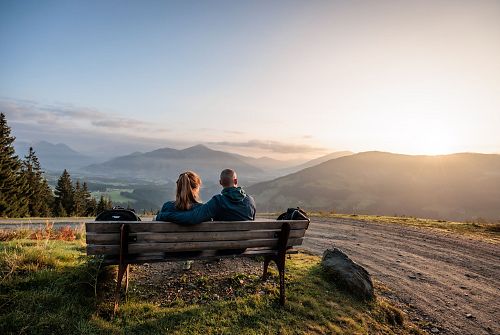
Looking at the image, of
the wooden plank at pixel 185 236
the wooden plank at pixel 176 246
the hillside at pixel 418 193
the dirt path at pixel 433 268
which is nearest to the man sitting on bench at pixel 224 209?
the wooden plank at pixel 185 236

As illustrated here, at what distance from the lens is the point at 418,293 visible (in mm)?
7531

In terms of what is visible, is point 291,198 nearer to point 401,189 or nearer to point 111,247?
point 401,189

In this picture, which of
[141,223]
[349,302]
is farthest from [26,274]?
[349,302]

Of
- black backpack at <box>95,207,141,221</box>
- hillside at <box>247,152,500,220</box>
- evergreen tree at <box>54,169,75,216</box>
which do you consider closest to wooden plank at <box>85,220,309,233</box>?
black backpack at <box>95,207,141,221</box>

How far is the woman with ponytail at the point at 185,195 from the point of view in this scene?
508 cm

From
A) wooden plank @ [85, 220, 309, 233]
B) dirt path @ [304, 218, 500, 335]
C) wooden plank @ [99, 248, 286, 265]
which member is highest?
wooden plank @ [85, 220, 309, 233]

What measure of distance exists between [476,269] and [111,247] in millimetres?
10672

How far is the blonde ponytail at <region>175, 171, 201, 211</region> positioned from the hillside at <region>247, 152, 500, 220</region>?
13926 cm

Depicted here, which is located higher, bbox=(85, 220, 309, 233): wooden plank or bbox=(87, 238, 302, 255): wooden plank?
bbox=(85, 220, 309, 233): wooden plank

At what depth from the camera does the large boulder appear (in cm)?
659

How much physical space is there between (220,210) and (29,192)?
48032 millimetres

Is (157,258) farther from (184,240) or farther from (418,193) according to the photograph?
(418,193)

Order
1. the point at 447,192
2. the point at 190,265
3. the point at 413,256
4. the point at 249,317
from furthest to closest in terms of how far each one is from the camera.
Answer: the point at 447,192 < the point at 413,256 < the point at 190,265 < the point at 249,317

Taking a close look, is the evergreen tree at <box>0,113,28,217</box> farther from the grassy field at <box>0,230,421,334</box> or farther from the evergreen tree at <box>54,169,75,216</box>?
the grassy field at <box>0,230,421,334</box>
